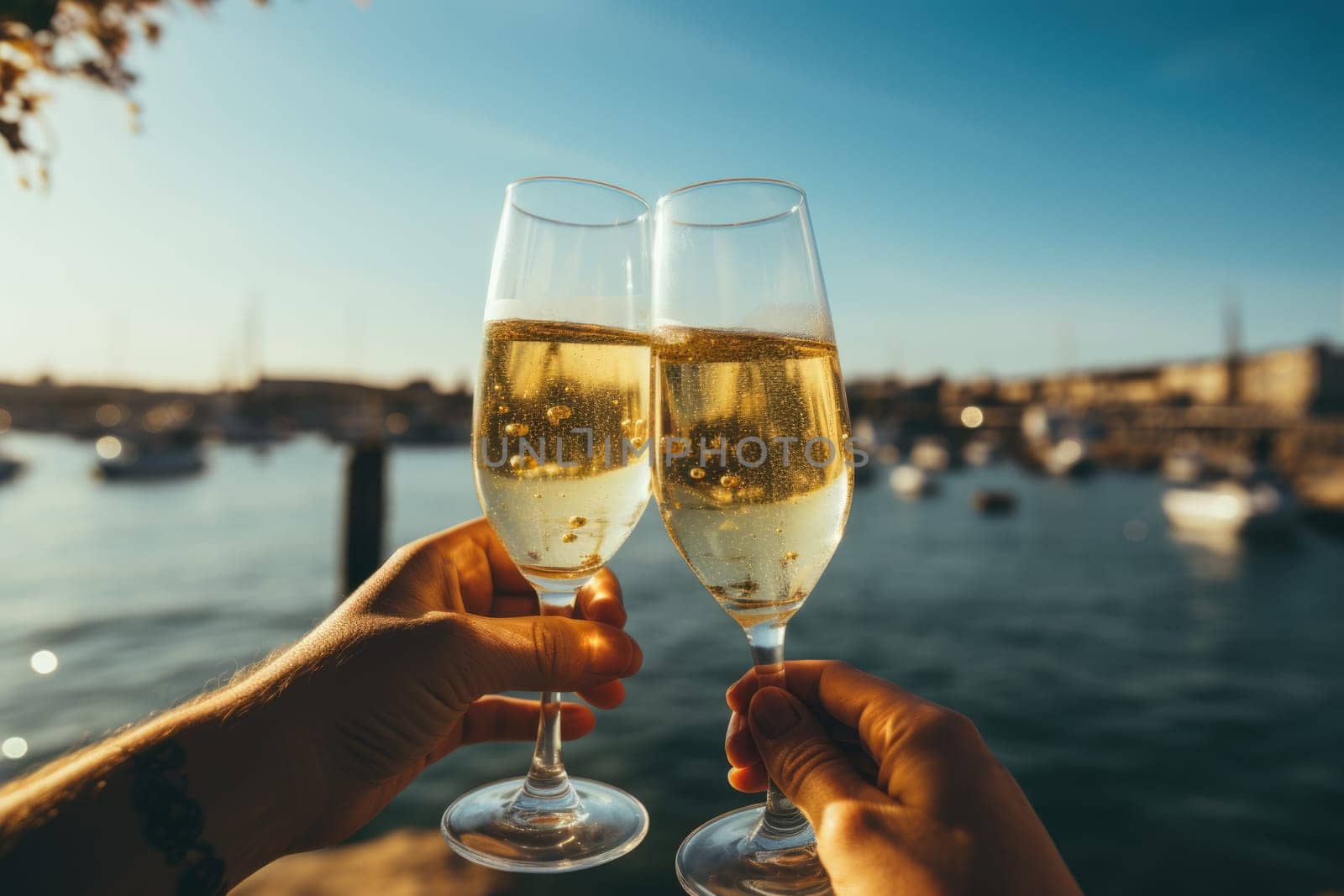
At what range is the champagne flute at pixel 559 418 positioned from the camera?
1.55 meters

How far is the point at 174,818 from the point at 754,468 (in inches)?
40.5

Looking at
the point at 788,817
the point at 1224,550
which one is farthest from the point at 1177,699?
the point at 1224,550

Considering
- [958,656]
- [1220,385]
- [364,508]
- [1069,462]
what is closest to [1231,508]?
[958,656]

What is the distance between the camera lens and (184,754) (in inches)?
48.9

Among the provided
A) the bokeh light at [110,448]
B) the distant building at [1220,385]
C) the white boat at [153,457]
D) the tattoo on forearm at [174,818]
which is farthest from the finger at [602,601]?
the distant building at [1220,385]

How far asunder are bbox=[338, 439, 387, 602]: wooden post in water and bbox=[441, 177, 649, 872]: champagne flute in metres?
8.80

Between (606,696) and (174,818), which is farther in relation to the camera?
(606,696)

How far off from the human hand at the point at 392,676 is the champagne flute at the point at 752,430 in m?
0.31

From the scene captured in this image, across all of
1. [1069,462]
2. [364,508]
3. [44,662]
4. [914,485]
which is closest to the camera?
[364,508]

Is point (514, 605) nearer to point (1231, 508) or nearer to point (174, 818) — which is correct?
point (174, 818)

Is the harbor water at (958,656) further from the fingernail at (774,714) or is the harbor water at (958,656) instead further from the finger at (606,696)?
the fingernail at (774,714)

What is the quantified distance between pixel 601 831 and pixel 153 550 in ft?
110

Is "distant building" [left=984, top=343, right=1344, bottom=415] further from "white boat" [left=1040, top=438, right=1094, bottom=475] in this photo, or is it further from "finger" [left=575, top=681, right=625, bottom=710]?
"finger" [left=575, top=681, right=625, bottom=710]

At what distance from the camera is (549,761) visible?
1630 millimetres
